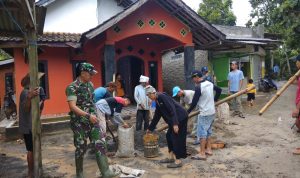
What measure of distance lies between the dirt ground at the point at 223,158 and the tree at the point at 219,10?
26.0 m

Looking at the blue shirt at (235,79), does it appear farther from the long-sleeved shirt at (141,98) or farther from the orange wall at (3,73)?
the orange wall at (3,73)

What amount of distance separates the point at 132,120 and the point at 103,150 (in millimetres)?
5862

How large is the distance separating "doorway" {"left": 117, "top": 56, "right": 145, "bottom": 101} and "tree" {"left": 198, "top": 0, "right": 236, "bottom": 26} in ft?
68.3

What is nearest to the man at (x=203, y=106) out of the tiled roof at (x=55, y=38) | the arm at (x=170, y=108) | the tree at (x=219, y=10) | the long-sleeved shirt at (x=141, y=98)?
the arm at (x=170, y=108)

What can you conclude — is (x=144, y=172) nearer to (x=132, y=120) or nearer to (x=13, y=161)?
(x=13, y=161)

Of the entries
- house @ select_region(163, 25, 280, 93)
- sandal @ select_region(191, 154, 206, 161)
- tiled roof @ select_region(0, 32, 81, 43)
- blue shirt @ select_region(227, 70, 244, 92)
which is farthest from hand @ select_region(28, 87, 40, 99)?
house @ select_region(163, 25, 280, 93)

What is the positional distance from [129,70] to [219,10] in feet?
74.2

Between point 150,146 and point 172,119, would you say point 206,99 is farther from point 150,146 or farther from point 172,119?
point 150,146

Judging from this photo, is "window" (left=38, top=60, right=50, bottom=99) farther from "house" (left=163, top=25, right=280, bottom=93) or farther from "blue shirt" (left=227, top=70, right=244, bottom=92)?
"blue shirt" (left=227, top=70, right=244, bottom=92)

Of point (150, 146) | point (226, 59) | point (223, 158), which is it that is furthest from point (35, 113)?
point (226, 59)

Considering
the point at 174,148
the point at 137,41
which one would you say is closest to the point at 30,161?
the point at 174,148

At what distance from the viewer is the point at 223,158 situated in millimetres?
6332

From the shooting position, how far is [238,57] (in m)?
17.7

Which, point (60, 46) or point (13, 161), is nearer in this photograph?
point (13, 161)
